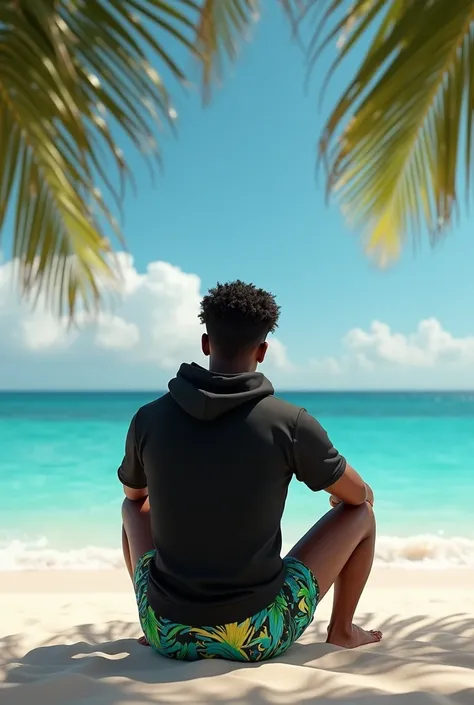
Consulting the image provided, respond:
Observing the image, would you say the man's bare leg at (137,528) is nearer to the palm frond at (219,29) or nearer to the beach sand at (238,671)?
the beach sand at (238,671)

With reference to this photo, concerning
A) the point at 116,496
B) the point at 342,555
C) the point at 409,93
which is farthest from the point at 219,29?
the point at 116,496

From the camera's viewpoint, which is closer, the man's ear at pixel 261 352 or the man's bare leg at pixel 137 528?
the man's ear at pixel 261 352

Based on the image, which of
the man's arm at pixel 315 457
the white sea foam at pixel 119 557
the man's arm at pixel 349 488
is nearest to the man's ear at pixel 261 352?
the man's arm at pixel 315 457

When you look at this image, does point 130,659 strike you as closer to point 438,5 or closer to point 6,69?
point 6,69

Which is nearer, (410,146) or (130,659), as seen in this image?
(130,659)

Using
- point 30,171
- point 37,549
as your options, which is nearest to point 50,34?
point 30,171

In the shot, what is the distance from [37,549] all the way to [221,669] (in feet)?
20.0

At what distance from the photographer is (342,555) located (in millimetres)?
2031

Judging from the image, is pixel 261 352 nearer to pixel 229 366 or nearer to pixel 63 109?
pixel 229 366

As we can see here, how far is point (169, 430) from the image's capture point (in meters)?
1.75

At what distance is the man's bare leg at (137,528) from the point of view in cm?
213

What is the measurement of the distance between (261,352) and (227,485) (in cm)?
41

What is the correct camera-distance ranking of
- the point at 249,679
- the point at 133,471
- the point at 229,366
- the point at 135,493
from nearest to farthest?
the point at 249,679 < the point at 229,366 < the point at 133,471 < the point at 135,493

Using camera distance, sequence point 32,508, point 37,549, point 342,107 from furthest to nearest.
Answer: point 32,508 → point 37,549 → point 342,107
